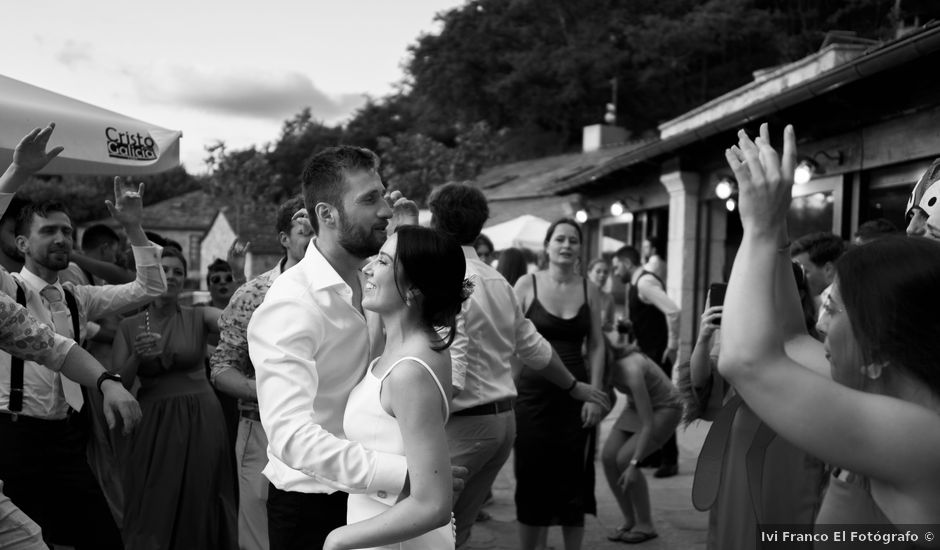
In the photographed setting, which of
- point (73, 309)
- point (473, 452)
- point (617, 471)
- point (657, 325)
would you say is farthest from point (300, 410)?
point (657, 325)

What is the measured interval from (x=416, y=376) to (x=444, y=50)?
45.0 meters

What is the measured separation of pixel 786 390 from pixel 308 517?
5.40 feet

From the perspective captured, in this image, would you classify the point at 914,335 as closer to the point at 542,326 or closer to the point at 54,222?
the point at 542,326

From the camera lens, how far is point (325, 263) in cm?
260

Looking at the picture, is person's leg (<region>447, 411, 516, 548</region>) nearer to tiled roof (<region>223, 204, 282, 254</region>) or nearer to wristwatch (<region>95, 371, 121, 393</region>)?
wristwatch (<region>95, 371, 121, 393</region>)

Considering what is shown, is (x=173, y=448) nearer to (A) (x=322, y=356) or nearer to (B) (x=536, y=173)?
(A) (x=322, y=356)

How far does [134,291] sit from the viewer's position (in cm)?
428

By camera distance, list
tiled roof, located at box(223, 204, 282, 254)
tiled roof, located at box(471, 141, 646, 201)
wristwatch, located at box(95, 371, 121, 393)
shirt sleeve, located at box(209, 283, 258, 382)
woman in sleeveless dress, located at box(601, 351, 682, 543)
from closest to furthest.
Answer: wristwatch, located at box(95, 371, 121, 393) → shirt sleeve, located at box(209, 283, 258, 382) → woman in sleeveless dress, located at box(601, 351, 682, 543) → tiled roof, located at box(471, 141, 646, 201) → tiled roof, located at box(223, 204, 282, 254)

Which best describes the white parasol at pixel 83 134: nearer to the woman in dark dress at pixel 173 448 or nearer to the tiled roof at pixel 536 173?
the woman in dark dress at pixel 173 448

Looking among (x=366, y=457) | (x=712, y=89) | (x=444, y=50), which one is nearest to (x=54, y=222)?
(x=366, y=457)

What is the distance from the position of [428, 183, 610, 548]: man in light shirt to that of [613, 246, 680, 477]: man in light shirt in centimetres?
334

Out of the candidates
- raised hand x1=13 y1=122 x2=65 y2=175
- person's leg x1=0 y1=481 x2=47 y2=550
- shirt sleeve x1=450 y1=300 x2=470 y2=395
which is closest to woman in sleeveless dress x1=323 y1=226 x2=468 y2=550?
shirt sleeve x1=450 y1=300 x2=470 y2=395

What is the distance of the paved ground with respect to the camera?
5373mm

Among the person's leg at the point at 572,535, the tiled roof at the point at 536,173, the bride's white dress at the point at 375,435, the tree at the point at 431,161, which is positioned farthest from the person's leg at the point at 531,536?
the tree at the point at 431,161
